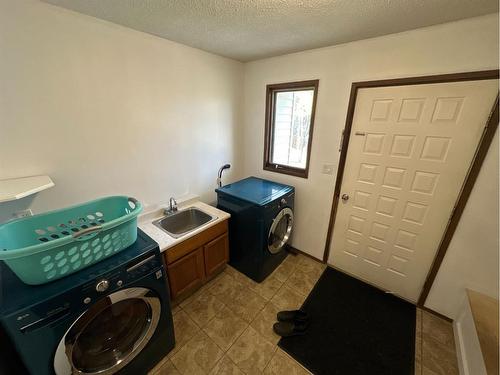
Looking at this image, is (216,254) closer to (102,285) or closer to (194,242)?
(194,242)

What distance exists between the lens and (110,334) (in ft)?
3.95

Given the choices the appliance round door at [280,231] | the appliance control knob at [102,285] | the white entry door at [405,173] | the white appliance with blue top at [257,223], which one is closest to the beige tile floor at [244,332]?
the white appliance with blue top at [257,223]

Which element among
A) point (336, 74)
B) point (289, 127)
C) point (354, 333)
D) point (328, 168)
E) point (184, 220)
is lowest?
point (354, 333)

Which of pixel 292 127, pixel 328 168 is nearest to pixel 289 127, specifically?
pixel 292 127

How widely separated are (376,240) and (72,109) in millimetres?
2741

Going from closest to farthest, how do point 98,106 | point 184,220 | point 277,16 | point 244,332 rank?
1. point 277,16
2. point 98,106
3. point 244,332
4. point 184,220

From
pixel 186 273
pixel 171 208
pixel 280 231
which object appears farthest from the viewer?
pixel 280 231

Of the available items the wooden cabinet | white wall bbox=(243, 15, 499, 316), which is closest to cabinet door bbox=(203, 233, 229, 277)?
the wooden cabinet

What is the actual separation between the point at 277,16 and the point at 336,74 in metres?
0.81

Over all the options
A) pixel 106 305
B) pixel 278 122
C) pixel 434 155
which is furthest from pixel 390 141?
pixel 106 305

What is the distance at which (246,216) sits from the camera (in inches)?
77.2

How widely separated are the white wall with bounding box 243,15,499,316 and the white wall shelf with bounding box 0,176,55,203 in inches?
78.6

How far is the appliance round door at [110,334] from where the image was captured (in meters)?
0.99

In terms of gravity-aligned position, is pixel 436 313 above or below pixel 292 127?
below
